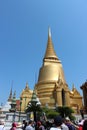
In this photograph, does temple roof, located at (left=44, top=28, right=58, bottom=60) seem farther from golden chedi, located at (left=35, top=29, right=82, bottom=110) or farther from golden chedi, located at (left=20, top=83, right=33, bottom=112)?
golden chedi, located at (left=20, top=83, right=33, bottom=112)

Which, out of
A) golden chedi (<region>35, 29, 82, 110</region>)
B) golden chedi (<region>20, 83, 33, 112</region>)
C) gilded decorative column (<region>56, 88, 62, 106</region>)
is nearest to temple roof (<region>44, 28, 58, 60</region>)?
golden chedi (<region>35, 29, 82, 110</region>)

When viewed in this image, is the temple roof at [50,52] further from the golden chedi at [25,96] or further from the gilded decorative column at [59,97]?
the gilded decorative column at [59,97]

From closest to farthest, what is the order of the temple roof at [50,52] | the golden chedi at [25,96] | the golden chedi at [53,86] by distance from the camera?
the golden chedi at [53,86] < the golden chedi at [25,96] < the temple roof at [50,52]

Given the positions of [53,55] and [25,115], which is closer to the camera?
[25,115]

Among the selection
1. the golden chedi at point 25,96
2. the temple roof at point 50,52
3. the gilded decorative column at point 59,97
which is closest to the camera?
the gilded decorative column at point 59,97

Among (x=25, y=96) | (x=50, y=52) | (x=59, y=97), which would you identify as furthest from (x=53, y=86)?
(x=50, y=52)

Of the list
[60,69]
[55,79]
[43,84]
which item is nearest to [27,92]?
[43,84]

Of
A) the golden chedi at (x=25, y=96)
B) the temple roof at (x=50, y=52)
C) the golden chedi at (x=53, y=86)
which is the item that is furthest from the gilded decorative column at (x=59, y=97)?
the temple roof at (x=50, y=52)

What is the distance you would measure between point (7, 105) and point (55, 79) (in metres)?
16.1

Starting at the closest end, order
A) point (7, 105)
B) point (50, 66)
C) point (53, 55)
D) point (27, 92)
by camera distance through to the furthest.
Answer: point (7, 105), point (27, 92), point (50, 66), point (53, 55)

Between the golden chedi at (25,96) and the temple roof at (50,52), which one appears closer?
the golden chedi at (25,96)

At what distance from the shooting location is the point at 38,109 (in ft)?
113

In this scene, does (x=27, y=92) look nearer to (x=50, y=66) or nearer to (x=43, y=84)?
(x=43, y=84)

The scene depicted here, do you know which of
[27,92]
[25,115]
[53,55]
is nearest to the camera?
[25,115]
